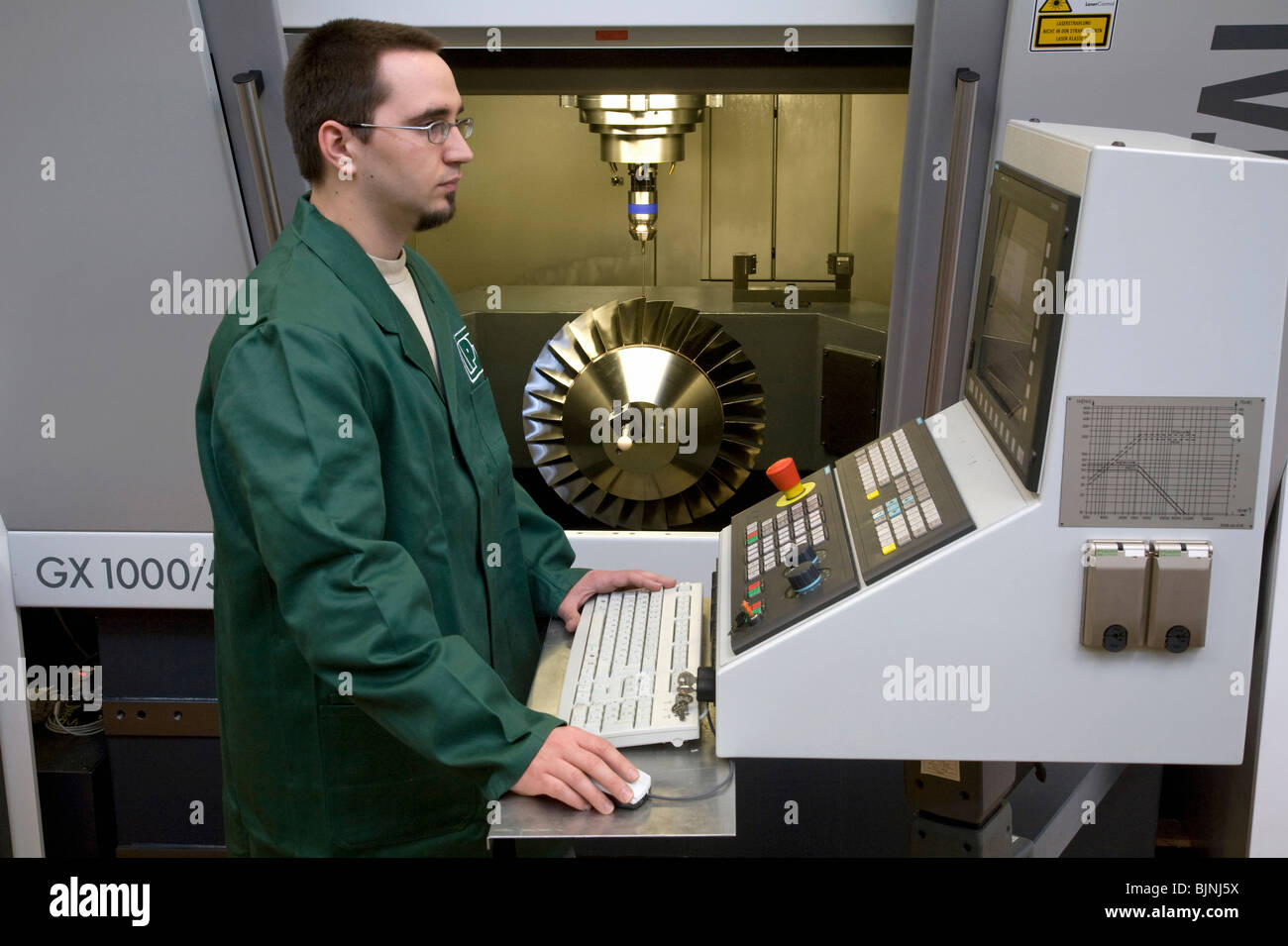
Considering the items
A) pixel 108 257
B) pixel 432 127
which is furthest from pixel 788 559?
pixel 108 257

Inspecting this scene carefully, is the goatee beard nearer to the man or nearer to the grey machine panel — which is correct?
the man

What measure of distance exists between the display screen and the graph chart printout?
0.30 ft

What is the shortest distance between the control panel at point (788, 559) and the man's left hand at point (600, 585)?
14 centimetres

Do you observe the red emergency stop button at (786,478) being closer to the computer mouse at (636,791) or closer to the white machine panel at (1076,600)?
the white machine panel at (1076,600)

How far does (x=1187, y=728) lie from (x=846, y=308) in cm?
149

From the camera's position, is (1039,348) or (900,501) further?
(900,501)

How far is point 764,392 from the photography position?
8.20 ft

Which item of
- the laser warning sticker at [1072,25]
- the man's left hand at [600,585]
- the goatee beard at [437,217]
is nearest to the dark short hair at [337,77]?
the goatee beard at [437,217]

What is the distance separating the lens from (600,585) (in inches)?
61.2

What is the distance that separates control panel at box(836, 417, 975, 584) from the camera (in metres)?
1.15

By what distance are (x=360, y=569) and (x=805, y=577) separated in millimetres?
437

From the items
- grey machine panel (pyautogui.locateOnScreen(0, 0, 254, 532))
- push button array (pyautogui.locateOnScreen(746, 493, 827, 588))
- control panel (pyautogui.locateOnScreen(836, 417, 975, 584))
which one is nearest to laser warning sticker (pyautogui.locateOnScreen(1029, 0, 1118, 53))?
control panel (pyautogui.locateOnScreen(836, 417, 975, 584))

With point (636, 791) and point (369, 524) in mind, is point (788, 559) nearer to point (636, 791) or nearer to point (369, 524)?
point (636, 791)
